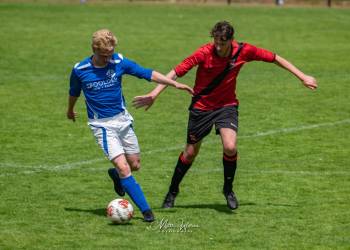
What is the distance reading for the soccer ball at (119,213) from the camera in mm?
10531

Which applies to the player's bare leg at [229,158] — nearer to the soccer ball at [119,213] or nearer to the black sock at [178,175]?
the black sock at [178,175]

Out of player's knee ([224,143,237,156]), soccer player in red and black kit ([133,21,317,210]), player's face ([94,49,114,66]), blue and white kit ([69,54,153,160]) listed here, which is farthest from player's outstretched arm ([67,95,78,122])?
player's knee ([224,143,237,156])

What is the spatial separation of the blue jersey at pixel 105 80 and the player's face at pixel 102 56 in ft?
0.22

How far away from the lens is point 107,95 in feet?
35.5

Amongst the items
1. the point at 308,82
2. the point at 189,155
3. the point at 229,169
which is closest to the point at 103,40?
the point at 189,155

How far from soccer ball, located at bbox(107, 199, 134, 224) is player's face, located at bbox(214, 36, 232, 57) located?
2.21 meters

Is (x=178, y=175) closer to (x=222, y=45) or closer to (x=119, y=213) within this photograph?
(x=119, y=213)

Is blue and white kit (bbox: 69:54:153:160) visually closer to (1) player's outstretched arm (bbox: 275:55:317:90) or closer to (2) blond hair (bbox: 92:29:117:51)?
A: (2) blond hair (bbox: 92:29:117:51)

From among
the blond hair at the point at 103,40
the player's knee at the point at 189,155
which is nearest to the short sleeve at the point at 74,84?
the blond hair at the point at 103,40

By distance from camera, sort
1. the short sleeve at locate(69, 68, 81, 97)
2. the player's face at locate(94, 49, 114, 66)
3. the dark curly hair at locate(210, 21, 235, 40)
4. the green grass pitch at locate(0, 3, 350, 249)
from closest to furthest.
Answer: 1. the green grass pitch at locate(0, 3, 350, 249)
2. the player's face at locate(94, 49, 114, 66)
3. the dark curly hair at locate(210, 21, 235, 40)
4. the short sleeve at locate(69, 68, 81, 97)

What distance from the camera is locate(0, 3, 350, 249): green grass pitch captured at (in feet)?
33.8

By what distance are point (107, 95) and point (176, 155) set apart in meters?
4.52

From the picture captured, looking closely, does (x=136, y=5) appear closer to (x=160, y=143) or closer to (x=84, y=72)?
(x=160, y=143)

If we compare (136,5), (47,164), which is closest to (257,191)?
(47,164)
